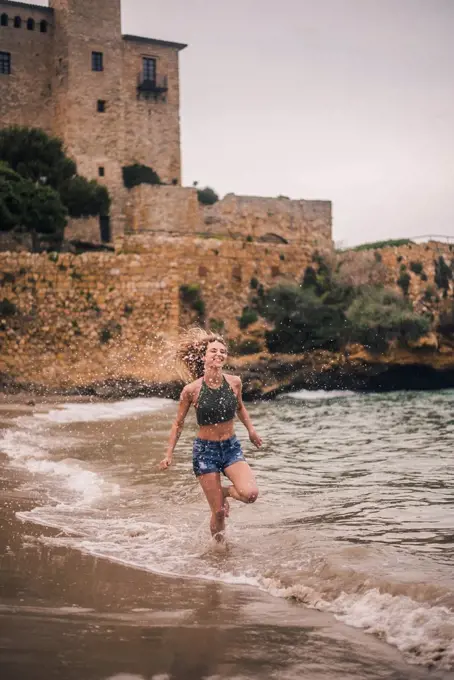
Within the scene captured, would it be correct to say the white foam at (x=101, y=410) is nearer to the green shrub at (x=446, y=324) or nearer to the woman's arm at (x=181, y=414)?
the woman's arm at (x=181, y=414)

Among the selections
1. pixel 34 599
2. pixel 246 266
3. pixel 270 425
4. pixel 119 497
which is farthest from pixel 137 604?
pixel 246 266

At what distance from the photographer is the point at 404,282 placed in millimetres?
33594

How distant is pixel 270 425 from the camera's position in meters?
18.9

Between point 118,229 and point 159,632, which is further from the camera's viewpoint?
point 118,229

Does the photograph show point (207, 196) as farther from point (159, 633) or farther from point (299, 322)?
point (159, 633)

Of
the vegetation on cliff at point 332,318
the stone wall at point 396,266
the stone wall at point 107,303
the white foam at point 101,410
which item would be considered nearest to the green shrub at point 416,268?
the stone wall at point 396,266

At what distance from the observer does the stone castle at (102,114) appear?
40.6 metres

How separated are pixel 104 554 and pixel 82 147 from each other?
3701 centimetres

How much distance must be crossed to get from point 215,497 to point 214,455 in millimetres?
328

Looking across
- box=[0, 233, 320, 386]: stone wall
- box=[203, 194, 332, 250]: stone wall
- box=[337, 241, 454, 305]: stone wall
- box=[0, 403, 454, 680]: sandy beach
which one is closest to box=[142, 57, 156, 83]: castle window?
box=[203, 194, 332, 250]: stone wall

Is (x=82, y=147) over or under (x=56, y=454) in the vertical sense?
over

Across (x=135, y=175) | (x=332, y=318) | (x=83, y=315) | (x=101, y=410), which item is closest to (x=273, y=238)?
(x=135, y=175)

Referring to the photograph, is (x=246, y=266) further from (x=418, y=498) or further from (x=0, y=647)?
(x=0, y=647)

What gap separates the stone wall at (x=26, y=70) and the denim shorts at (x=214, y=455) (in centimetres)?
3731
